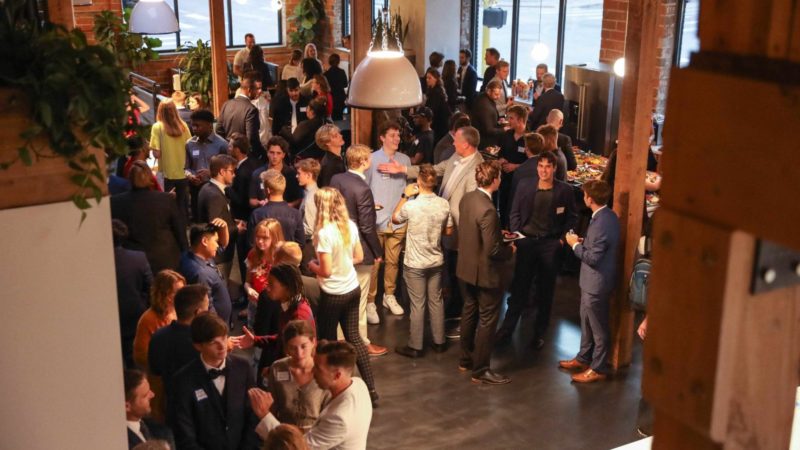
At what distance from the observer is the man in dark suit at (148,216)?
5.66 meters

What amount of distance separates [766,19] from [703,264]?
337 mm

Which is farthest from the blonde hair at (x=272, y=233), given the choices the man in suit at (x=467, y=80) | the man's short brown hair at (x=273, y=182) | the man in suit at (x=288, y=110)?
the man in suit at (x=467, y=80)

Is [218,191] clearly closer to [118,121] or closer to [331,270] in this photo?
[331,270]

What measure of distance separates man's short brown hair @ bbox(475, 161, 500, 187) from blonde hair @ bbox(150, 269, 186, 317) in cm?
207

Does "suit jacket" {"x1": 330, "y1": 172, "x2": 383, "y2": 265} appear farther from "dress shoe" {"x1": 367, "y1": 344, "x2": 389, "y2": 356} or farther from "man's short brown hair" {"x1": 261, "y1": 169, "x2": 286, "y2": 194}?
"dress shoe" {"x1": 367, "y1": 344, "x2": 389, "y2": 356}

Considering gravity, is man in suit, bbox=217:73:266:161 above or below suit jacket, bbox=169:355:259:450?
above

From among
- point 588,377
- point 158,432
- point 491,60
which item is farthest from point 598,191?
point 491,60

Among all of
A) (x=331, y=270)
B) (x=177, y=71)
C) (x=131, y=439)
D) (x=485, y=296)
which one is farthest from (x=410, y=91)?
(x=177, y=71)

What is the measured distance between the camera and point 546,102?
930 centimetres

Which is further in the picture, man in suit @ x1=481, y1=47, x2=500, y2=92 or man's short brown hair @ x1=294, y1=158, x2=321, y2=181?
man in suit @ x1=481, y1=47, x2=500, y2=92

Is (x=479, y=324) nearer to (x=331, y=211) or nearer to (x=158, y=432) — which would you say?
(x=331, y=211)

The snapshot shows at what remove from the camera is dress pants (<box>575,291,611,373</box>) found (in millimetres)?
5828

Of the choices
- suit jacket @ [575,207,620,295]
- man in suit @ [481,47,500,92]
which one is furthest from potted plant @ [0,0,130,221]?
man in suit @ [481,47,500,92]

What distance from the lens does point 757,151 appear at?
1.16 m
